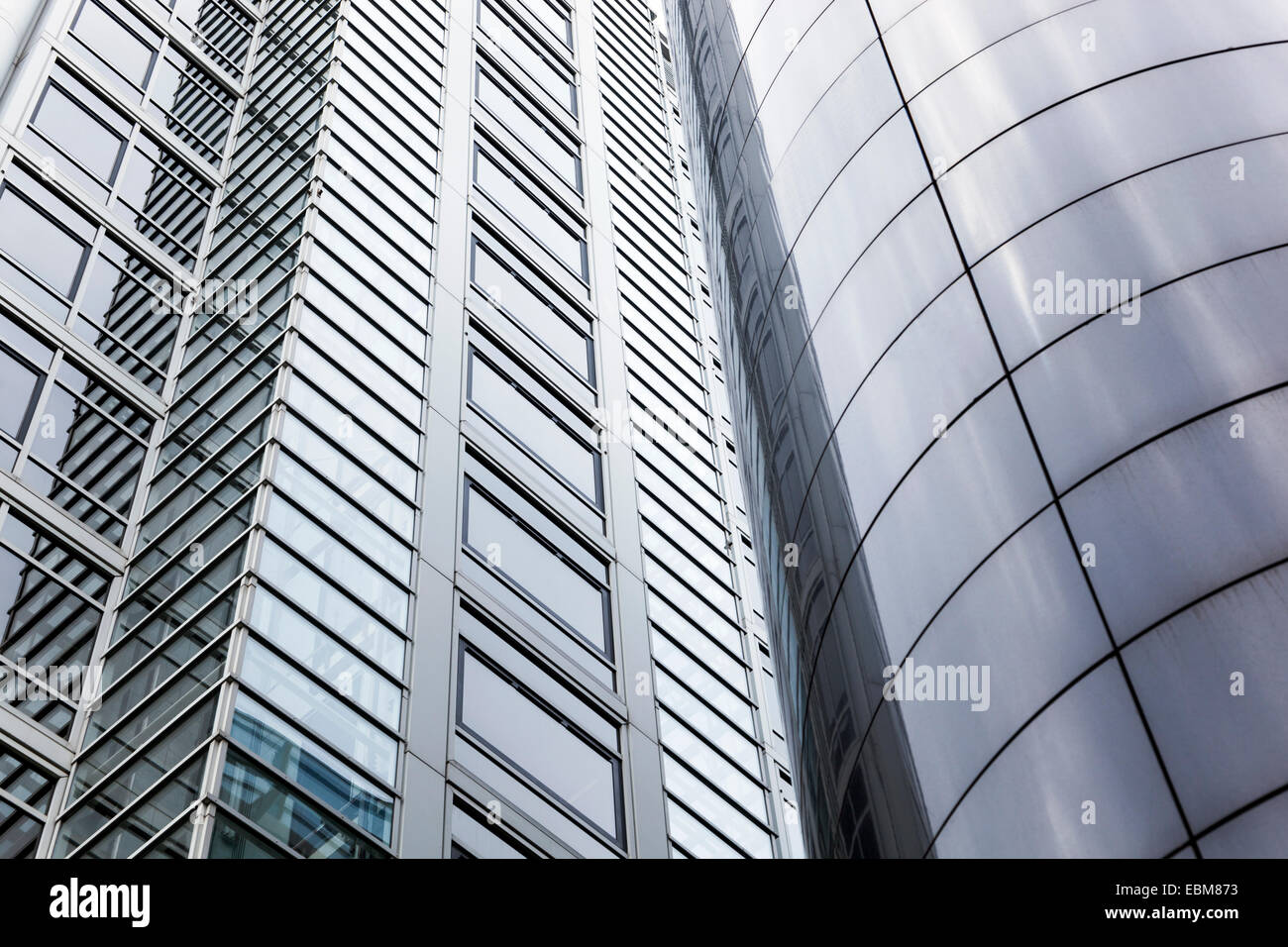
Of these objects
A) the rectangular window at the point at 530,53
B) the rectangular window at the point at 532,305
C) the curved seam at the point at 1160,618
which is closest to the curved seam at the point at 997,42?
the curved seam at the point at 1160,618

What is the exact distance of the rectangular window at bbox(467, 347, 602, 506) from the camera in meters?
22.8

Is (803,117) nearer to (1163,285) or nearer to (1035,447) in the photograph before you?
(1163,285)

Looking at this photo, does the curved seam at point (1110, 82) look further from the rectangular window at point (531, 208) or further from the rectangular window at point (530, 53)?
the rectangular window at point (530, 53)

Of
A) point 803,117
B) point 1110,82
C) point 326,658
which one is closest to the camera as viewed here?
point 1110,82

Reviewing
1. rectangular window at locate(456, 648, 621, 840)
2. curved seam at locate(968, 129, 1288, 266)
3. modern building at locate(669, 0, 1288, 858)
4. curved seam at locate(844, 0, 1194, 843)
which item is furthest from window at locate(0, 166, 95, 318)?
curved seam at locate(968, 129, 1288, 266)

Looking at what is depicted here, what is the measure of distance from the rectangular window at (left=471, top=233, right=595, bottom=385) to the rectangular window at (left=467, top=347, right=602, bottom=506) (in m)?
1.71

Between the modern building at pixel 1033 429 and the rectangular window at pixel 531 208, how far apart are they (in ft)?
44.9

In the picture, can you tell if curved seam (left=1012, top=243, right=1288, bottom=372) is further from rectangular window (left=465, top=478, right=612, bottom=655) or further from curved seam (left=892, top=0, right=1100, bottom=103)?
rectangular window (left=465, top=478, right=612, bottom=655)

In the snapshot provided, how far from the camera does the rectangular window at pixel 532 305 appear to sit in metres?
25.5

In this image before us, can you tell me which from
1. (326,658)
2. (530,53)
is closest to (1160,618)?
(326,658)

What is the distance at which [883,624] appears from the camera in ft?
37.3

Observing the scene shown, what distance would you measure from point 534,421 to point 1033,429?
45.3 ft

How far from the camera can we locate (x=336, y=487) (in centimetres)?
1745
